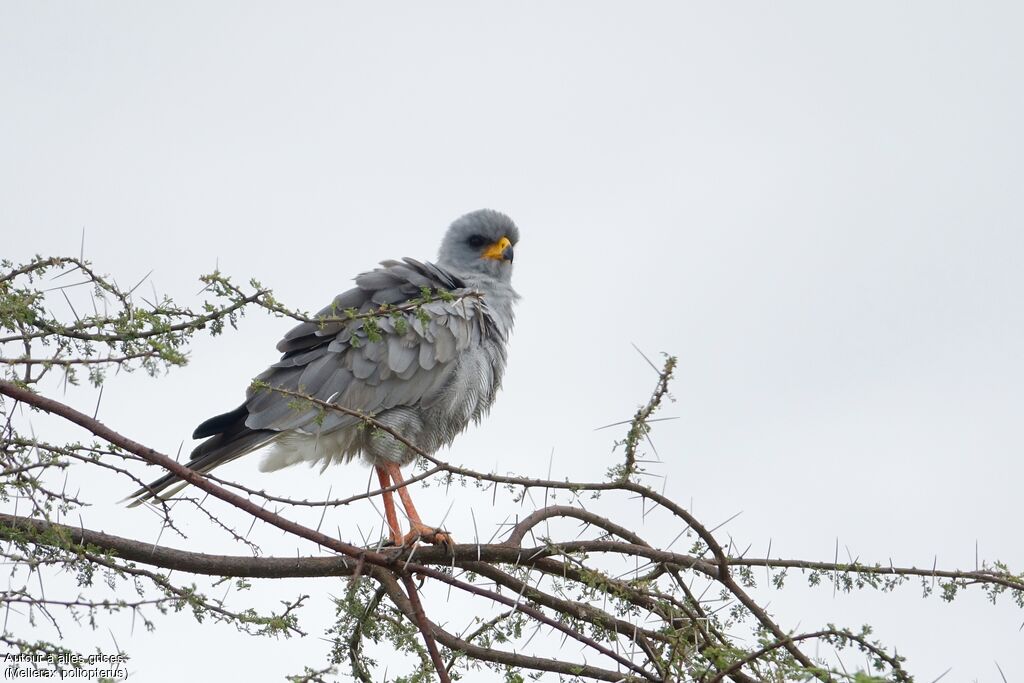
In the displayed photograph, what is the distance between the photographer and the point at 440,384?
6.37 metres

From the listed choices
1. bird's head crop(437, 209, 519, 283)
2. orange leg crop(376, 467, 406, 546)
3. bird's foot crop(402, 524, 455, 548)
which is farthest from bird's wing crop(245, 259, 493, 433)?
bird's head crop(437, 209, 519, 283)

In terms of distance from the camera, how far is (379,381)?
633 cm

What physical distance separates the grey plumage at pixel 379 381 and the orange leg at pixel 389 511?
145 mm

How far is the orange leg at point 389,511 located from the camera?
5.69m

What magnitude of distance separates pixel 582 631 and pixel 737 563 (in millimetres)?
654

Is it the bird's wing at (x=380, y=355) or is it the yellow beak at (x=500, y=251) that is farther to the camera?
the yellow beak at (x=500, y=251)

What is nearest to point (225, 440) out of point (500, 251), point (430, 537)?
point (430, 537)

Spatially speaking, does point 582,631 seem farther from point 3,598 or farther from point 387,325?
point 387,325

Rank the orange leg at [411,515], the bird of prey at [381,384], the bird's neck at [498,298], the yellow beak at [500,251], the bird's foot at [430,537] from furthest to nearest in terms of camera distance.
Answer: the yellow beak at [500,251] < the bird's neck at [498,298] < the bird of prey at [381,384] < the orange leg at [411,515] < the bird's foot at [430,537]

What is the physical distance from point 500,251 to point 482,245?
214 millimetres

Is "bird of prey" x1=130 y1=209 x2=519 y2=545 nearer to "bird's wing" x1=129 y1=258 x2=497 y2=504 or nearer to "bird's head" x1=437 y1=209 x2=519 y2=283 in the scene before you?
"bird's wing" x1=129 y1=258 x2=497 y2=504

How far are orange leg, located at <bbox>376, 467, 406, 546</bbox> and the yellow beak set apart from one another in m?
1.83

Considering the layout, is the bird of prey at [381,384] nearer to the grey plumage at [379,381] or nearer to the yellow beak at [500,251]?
the grey plumage at [379,381]

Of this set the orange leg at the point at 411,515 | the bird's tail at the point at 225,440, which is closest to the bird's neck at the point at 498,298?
the orange leg at the point at 411,515
